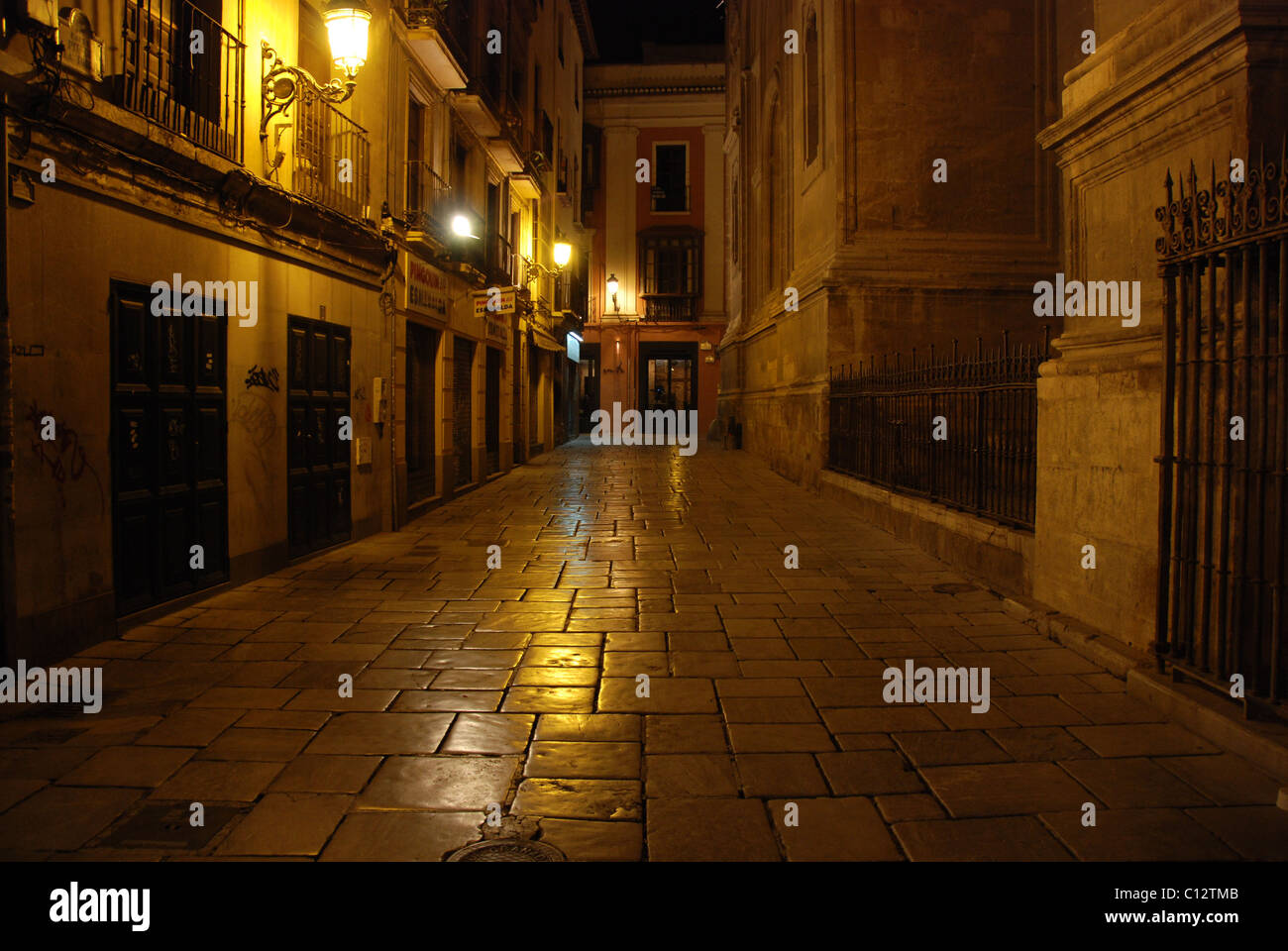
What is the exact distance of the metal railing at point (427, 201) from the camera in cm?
1134

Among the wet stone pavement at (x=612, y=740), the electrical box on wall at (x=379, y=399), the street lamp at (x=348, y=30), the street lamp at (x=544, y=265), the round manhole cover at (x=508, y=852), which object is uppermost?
the street lamp at (x=544, y=265)

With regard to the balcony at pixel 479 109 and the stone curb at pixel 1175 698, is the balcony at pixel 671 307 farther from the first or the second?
the stone curb at pixel 1175 698

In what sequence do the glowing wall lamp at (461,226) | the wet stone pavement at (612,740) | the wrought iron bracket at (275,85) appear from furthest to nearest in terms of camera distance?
the glowing wall lamp at (461,226), the wrought iron bracket at (275,85), the wet stone pavement at (612,740)

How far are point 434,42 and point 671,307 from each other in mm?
27050

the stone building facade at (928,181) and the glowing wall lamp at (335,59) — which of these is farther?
the stone building facade at (928,181)

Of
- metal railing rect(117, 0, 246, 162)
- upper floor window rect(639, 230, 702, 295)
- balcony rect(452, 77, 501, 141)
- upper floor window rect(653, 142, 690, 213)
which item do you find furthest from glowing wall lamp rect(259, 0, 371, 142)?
upper floor window rect(653, 142, 690, 213)

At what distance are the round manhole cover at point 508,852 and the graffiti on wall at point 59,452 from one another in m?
3.77

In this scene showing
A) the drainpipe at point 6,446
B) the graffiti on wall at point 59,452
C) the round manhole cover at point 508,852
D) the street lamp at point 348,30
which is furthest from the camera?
the street lamp at point 348,30

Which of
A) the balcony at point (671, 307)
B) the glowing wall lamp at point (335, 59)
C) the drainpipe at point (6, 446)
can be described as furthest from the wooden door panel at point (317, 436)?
the balcony at point (671, 307)

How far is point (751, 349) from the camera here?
23594 mm

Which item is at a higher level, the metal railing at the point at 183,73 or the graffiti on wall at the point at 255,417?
the metal railing at the point at 183,73

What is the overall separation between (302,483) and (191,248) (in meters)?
2.61

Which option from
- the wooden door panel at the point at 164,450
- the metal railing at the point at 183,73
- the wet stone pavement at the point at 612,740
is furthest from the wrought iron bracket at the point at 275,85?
the wet stone pavement at the point at 612,740

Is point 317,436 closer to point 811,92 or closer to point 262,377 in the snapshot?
point 262,377
